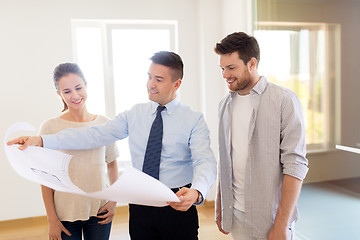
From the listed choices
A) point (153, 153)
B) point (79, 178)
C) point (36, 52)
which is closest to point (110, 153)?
point (79, 178)

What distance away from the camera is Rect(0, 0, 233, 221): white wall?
3.25m

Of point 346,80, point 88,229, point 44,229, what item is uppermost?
point 346,80

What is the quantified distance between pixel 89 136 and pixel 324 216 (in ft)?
6.19

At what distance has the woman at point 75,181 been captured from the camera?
4.80 feet

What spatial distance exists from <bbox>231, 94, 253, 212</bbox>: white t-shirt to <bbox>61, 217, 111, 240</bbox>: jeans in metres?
0.73

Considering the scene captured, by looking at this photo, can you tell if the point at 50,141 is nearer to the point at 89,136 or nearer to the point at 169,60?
the point at 89,136

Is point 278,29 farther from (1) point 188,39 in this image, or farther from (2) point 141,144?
(2) point 141,144

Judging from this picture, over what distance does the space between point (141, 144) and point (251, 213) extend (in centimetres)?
65

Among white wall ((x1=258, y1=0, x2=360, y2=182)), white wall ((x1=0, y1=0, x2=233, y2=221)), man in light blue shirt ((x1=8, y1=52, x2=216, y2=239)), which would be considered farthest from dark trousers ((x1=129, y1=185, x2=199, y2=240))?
white wall ((x1=0, y1=0, x2=233, y2=221))

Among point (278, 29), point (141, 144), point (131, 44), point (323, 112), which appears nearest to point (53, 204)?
point (141, 144)

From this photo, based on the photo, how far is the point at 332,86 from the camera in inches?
79.6

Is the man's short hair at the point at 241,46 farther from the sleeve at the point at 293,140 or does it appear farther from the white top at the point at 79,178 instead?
the white top at the point at 79,178

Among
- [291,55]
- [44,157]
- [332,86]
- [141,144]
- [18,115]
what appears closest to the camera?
[44,157]

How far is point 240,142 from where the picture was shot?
59.6 inches
